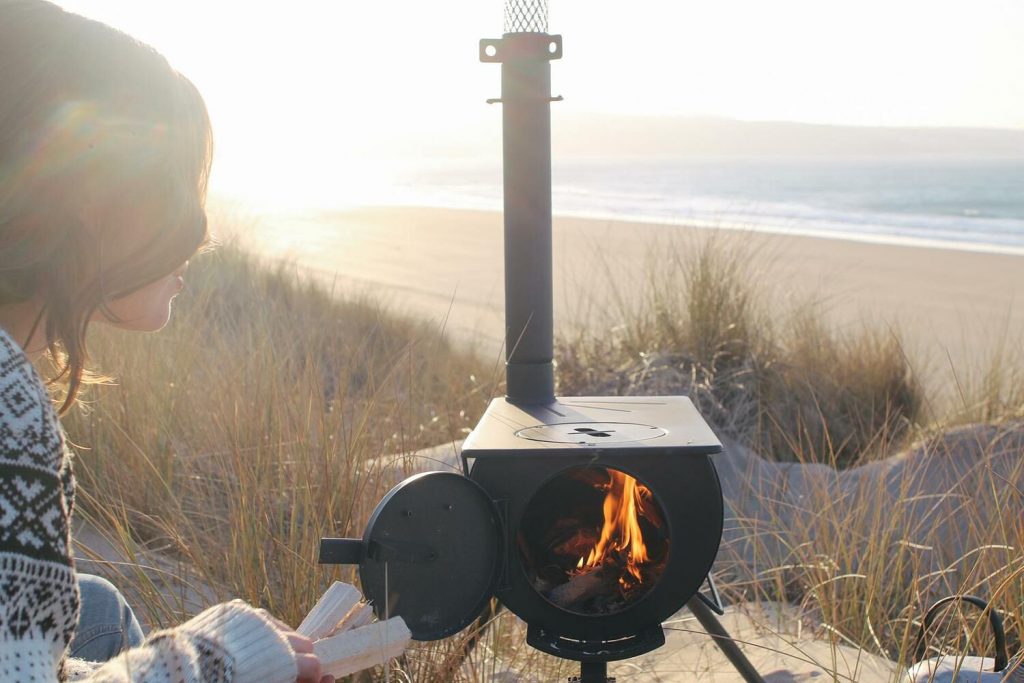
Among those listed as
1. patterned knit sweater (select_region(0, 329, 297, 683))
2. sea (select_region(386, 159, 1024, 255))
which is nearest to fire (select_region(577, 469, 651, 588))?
patterned knit sweater (select_region(0, 329, 297, 683))

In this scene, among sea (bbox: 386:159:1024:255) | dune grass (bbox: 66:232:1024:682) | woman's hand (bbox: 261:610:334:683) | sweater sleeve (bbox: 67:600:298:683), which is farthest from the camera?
sea (bbox: 386:159:1024:255)

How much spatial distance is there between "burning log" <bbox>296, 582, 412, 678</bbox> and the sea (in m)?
6.89

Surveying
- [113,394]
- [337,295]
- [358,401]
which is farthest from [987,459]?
[337,295]

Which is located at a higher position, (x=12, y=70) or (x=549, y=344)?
(x=12, y=70)

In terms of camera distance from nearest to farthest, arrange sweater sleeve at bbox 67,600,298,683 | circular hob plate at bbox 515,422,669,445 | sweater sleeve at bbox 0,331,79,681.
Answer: sweater sleeve at bbox 0,331,79,681 → sweater sleeve at bbox 67,600,298,683 → circular hob plate at bbox 515,422,669,445

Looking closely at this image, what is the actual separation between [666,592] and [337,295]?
5.17 meters

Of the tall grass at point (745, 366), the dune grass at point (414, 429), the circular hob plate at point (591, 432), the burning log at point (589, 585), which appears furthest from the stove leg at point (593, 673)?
the tall grass at point (745, 366)

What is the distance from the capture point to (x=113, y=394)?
9.31 ft

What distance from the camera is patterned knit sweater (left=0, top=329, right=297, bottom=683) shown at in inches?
36.5

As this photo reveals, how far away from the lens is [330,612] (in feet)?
4.42

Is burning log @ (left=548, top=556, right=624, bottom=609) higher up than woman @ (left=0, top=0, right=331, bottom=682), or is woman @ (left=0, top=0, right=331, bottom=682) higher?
woman @ (left=0, top=0, right=331, bottom=682)

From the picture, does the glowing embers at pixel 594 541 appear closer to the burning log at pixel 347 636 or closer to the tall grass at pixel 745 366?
the burning log at pixel 347 636

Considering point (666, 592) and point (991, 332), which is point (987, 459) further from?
point (991, 332)

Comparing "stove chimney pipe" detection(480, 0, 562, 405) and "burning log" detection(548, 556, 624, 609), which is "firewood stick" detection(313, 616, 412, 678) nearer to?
"burning log" detection(548, 556, 624, 609)
